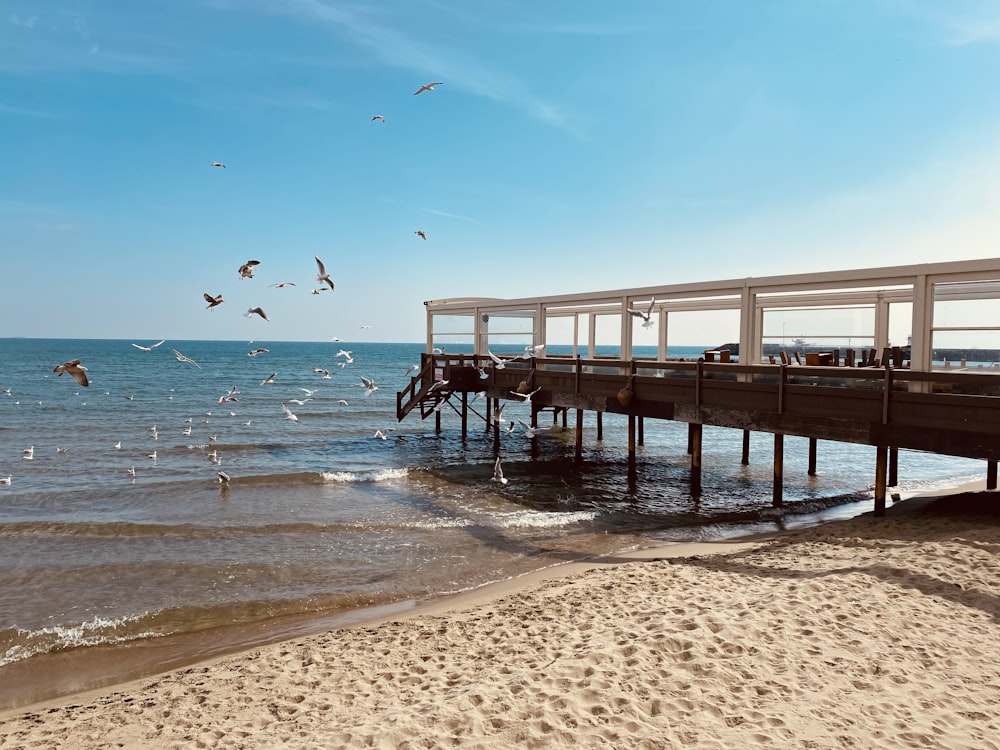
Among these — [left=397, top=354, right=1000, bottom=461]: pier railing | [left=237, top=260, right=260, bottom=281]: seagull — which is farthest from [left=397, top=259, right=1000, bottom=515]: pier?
[left=237, top=260, right=260, bottom=281]: seagull

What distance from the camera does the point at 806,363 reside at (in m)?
12.6

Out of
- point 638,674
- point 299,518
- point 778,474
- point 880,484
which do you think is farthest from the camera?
point 299,518

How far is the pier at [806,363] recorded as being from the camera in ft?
31.9

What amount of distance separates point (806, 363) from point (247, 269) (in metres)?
11.0

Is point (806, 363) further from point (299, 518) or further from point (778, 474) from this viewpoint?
point (299, 518)

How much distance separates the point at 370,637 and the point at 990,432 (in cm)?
944

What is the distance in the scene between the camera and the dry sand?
4.61 meters

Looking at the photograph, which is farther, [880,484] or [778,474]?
[778,474]

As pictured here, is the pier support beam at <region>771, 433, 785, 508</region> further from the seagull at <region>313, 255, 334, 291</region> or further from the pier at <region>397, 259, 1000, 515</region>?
the seagull at <region>313, 255, 334, 291</region>

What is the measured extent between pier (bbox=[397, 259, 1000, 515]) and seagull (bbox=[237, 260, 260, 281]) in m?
6.89

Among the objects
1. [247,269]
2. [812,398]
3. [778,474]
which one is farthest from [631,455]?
[247,269]

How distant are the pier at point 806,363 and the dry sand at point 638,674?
7.66 feet

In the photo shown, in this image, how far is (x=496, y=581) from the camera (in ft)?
33.3

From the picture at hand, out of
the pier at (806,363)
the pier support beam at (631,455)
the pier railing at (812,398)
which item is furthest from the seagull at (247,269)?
the pier support beam at (631,455)
